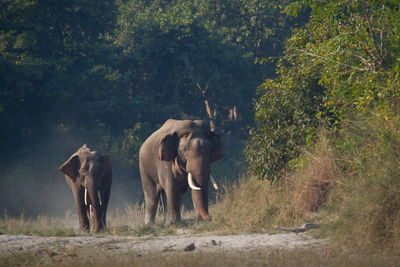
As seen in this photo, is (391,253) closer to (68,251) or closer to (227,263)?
(227,263)

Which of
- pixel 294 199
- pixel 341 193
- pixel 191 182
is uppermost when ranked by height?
pixel 191 182

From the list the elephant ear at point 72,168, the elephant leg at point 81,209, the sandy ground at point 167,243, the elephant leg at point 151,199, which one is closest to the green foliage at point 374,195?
the sandy ground at point 167,243

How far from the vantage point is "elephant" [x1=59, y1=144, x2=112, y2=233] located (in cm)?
1638

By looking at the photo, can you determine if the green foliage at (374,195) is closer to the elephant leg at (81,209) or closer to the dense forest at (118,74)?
the elephant leg at (81,209)

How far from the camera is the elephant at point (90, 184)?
645 inches

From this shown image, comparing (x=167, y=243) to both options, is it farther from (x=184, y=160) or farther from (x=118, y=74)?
(x=118, y=74)

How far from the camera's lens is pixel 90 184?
16516 mm

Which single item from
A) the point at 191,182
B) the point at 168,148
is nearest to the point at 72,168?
the point at 168,148

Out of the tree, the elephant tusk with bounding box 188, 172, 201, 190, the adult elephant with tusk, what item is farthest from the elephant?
the tree

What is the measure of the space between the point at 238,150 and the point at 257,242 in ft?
73.2

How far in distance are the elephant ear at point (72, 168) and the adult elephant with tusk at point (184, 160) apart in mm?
2042

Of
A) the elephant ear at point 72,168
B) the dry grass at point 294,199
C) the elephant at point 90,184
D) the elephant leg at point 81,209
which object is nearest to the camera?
the dry grass at point 294,199

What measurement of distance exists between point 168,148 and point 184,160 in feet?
1.90

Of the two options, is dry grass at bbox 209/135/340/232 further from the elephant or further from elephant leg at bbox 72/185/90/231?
elephant leg at bbox 72/185/90/231
